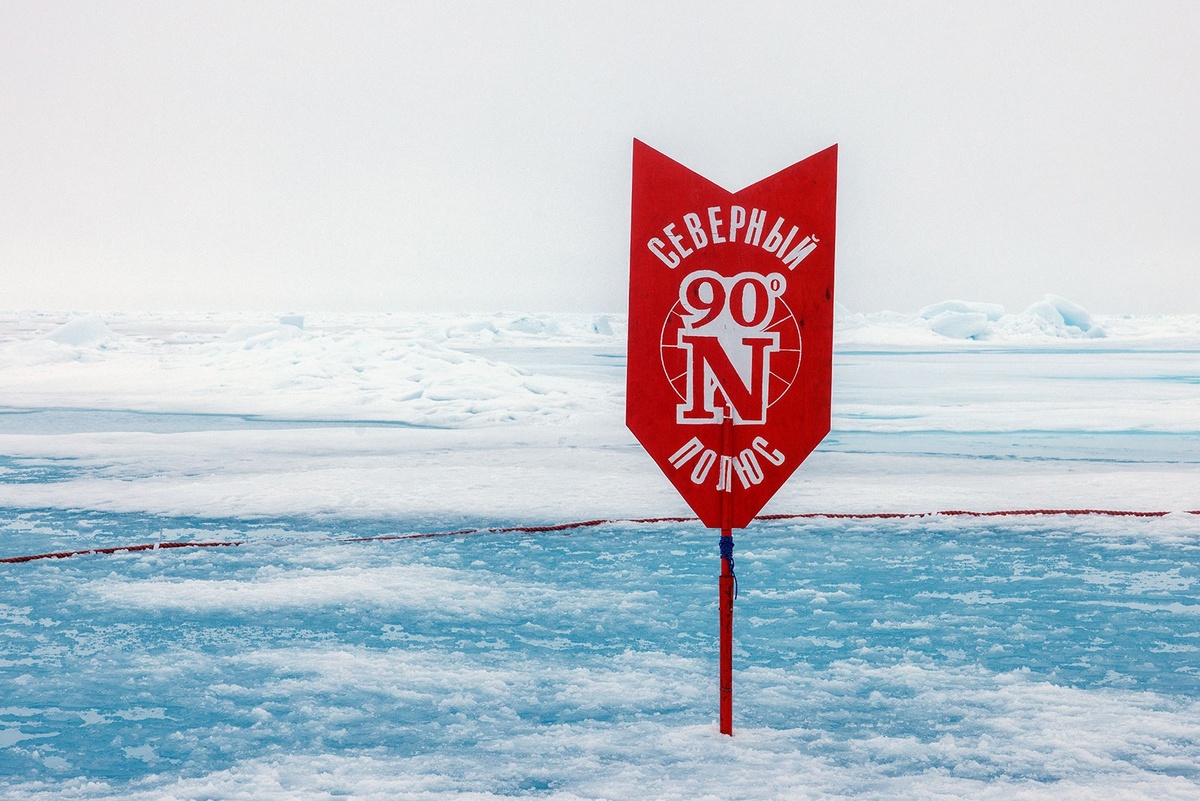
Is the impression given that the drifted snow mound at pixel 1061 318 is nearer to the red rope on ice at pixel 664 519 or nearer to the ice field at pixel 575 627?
the ice field at pixel 575 627

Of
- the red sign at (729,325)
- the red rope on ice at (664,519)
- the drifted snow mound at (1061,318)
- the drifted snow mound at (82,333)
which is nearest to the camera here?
the red sign at (729,325)

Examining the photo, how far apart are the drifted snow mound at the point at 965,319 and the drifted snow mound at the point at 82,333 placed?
95.5 feet

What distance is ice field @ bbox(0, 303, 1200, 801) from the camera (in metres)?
2.85

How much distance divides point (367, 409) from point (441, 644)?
10481mm

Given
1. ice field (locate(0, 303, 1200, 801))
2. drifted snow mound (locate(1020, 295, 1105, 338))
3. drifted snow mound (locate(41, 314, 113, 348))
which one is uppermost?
drifted snow mound (locate(1020, 295, 1105, 338))

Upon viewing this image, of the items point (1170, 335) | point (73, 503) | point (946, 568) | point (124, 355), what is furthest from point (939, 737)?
A: point (1170, 335)

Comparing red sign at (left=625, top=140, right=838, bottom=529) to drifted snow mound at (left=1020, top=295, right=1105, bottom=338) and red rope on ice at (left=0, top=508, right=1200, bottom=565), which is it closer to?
red rope on ice at (left=0, top=508, right=1200, bottom=565)

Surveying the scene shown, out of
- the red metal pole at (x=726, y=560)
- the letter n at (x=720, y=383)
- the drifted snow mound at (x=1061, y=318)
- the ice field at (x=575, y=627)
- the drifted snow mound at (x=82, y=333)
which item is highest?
the drifted snow mound at (x=1061, y=318)

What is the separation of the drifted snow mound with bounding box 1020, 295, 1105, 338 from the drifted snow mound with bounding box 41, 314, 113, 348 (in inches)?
1210

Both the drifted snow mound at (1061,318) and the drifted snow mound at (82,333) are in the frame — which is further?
the drifted snow mound at (1061,318)

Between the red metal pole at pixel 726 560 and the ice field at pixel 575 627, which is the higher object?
the red metal pole at pixel 726 560

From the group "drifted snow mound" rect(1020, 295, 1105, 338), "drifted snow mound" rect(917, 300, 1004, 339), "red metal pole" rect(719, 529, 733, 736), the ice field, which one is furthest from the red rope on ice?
"drifted snow mound" rect(917, 300, 1004, 339)

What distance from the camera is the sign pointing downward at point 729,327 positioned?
2.78 m

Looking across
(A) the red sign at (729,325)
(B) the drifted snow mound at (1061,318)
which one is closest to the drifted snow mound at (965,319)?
(B) the drifted snow mound at (1061,318)
